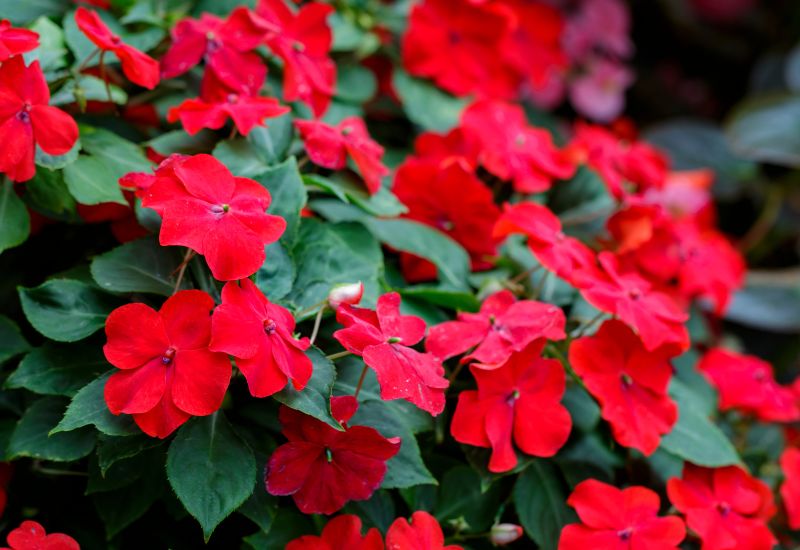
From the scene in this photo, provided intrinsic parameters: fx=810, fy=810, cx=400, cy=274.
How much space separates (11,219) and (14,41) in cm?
18

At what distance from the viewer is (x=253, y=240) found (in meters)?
0.69

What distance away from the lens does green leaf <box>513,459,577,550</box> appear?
2.79 feet

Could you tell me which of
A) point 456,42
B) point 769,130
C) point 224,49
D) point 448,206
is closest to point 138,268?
point 224,49

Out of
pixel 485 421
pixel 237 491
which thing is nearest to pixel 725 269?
pixel 485 421

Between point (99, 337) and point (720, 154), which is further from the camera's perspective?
point (720, 154)

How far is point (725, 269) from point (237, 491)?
828 mm

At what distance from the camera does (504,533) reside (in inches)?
32.1

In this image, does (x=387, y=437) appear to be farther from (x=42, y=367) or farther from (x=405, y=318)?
(x=42, y=367)

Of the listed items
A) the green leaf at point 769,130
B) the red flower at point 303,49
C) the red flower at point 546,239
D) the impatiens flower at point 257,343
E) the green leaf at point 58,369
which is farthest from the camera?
the green leaf at point 769,130

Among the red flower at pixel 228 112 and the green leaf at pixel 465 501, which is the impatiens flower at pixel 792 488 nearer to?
the green leaf at pixel 465 501

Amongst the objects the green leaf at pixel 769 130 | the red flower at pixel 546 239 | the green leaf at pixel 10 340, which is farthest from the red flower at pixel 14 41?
the green leaf at pixel 769 130

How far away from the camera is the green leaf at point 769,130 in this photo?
5.08ft

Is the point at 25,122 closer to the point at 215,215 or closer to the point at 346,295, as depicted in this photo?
the point at 215,215

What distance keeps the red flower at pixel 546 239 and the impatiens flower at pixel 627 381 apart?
0.26 ft
